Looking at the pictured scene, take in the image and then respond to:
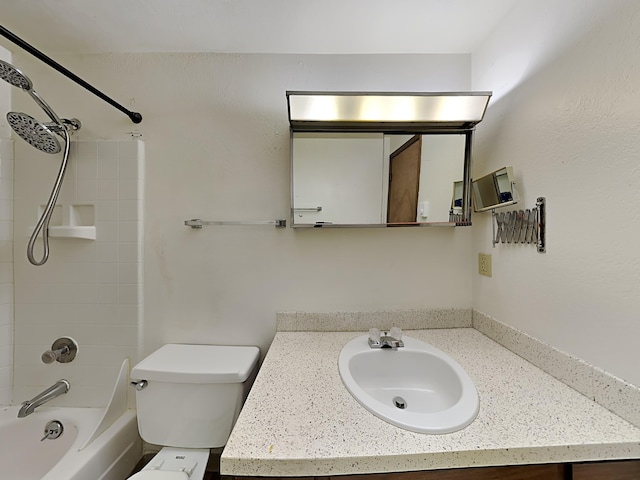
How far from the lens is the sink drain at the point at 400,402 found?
0.96m

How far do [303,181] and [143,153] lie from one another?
819mm

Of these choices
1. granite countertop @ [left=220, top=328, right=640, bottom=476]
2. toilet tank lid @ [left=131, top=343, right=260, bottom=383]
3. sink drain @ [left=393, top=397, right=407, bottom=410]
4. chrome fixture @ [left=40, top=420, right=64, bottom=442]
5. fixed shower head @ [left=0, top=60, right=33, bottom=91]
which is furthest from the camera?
chrome fixture @ [left=40, top=420, right=64, bottom=442]

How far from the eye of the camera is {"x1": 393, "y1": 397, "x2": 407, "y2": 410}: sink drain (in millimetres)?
956

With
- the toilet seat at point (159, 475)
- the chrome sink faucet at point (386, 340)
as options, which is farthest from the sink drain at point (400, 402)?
the toilet seat at point (159, 475)

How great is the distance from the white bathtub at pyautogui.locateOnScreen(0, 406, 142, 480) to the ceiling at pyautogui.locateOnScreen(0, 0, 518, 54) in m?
1.77

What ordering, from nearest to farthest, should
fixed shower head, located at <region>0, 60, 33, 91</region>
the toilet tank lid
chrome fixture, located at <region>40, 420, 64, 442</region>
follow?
fixed shower head, located at <region>0, 60, 33, 91</region> → the toilet tank lid → chrome fixture, located at <region>40, 420, 64, 442</region>

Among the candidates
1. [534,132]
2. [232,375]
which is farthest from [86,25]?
[534,132]

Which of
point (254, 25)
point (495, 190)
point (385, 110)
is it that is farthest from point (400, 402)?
point (254, 25)

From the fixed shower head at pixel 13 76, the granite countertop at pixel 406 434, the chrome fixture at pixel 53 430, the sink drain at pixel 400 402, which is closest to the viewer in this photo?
the granite countertop at pixel 406 434

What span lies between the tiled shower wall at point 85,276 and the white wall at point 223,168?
7 centimetres

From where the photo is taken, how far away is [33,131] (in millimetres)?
1046

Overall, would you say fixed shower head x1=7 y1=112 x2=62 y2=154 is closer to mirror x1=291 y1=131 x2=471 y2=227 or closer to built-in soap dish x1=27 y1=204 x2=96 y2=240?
built-in soap dish x1=27 y1=204 x2=96 y2=240

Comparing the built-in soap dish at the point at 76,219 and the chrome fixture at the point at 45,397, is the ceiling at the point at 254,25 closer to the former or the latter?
the built-in soap dish at the point at 76,219

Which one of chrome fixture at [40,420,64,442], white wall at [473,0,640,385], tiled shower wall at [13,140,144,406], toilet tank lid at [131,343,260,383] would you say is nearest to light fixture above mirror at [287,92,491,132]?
white wall at [473,0,640,385]
